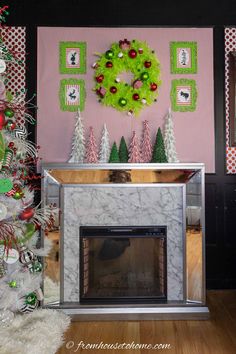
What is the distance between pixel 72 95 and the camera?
3.57 metres

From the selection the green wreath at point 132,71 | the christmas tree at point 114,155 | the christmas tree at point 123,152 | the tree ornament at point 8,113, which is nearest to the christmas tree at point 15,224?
the tree ornament at point 8,113

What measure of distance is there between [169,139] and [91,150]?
0.73 metres

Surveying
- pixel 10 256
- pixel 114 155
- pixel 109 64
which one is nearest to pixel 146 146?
pixel 114 155

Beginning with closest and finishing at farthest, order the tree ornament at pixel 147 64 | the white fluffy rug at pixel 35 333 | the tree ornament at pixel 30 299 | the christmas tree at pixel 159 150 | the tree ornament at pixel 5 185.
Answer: the white fluffy rug at pixel 35 333, the tree ornament at pixel 5 185, the tree ornament at pixel 30 299, the christmas tree at pixel 159 150, the tree ornament at pixel 147 64

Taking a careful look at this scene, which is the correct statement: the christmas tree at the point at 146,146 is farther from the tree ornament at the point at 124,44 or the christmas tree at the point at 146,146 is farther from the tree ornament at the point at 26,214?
the tree ornament at the point at 26,214

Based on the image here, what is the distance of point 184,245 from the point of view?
10.3 ft

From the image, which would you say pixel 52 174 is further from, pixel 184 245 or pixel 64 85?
pixel 184 245

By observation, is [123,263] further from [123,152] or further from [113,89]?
[113,89]

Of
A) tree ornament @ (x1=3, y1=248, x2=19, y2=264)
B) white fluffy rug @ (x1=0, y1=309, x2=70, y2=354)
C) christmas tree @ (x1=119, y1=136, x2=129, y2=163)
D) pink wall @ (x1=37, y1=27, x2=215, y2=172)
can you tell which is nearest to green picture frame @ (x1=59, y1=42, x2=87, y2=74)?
pink wall @ (x1=37, y1=27, x2=215, y2=172)

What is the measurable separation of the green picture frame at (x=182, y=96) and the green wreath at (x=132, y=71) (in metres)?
0.19

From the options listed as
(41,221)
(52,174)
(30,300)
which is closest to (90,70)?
(52,174)

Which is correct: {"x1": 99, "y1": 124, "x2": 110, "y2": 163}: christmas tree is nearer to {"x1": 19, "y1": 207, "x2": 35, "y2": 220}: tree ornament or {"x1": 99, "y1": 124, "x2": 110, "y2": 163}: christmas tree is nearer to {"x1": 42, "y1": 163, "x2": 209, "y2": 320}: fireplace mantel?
{"x1": 42, "y1": 163, "x2": 209, "y2": 320}: fireplace mantel

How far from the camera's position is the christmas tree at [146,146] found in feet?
11.4

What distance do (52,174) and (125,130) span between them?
0.88 metres
